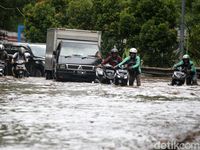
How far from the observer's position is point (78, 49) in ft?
98.5

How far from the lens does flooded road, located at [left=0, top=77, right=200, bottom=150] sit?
361 inches

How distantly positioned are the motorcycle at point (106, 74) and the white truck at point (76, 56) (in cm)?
94

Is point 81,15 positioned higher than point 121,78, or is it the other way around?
point 81,15

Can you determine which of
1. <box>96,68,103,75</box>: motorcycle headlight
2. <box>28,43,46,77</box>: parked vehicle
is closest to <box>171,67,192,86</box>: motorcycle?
<box>96,68,103,75</box>: motorcycle headlight

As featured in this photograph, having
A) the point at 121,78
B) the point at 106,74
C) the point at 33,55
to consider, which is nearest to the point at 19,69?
the point at 33,55

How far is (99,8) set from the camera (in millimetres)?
47312

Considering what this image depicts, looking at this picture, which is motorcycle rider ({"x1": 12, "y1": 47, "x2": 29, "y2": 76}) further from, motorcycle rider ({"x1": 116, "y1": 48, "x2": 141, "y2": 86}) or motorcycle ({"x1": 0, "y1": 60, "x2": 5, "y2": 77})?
motorcycle rider ({"x1": 116, "y1": 48, "x2": 141, "y2": 86})

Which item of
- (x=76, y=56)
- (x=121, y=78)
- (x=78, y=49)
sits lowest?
(x=121, y=78)

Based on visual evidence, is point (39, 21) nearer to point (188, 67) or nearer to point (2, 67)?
point (2, 67)

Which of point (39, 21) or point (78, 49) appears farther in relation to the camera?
point (39, 21)

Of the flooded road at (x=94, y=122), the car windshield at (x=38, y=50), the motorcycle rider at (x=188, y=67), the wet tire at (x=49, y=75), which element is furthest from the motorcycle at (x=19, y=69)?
the flooded road at (x=94, y=122)

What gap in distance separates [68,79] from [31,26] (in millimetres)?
27564

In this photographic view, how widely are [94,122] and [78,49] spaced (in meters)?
18.5

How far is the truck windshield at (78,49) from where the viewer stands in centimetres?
2989
